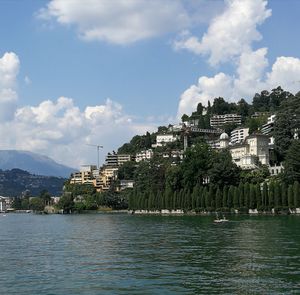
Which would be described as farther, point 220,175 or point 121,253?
point 220,175

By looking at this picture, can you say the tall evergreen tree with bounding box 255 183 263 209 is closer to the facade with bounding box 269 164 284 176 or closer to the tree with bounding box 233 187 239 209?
the tree with bounding box 233 187 239 209

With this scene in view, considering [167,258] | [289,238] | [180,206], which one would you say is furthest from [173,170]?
[167,258]

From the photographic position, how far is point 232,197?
132375mm

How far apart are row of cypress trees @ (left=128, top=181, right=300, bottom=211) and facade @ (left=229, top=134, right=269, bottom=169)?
3334 cm

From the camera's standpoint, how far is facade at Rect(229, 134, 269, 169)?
179 meters

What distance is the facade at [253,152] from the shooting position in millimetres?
178875

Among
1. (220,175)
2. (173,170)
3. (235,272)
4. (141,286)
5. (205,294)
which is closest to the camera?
(205,294)

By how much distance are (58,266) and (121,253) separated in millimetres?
8530

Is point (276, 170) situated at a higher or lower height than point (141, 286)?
higher

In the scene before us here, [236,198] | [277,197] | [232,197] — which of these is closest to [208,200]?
[232,197]

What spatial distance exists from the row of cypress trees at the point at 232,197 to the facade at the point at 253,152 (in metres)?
33.3

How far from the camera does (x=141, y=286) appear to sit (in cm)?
2923

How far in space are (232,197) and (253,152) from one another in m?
56.5

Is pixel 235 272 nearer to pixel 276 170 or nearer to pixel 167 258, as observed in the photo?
pixel 167 258
